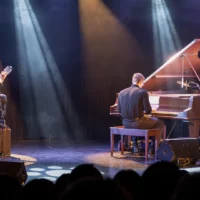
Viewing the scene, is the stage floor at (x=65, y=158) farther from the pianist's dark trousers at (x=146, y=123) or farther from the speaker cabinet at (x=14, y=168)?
the speaker cabinet at (x=14, y=168)

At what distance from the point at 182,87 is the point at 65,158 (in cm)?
214

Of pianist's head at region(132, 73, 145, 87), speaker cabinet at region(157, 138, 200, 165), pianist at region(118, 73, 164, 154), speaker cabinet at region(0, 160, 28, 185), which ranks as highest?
pianist's head at region(132, 73, 145, 87)

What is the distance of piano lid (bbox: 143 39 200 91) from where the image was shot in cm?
746

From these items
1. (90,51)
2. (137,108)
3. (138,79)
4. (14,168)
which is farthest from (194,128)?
(14,168)

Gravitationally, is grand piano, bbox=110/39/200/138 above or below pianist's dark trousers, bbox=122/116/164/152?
above

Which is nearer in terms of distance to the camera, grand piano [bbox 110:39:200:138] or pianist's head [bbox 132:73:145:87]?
grand piano [bbox 110:39:200:138]

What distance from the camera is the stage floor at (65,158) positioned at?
20.7ft

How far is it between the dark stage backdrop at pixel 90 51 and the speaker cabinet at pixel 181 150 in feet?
10.8

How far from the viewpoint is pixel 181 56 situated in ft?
24.6

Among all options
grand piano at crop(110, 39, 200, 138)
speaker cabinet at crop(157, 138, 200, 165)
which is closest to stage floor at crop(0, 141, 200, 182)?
speaker cabinet at crop(157, 138, 200, 165)

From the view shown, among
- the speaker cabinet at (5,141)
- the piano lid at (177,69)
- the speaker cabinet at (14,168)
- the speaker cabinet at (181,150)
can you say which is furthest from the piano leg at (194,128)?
the speaker cabinet at (14,168)

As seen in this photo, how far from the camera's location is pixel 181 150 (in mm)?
6629

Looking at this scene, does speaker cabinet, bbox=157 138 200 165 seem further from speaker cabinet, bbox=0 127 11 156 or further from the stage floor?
speaker cabinet, bbox=0 127 11 156

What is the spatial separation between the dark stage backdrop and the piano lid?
1.68m
